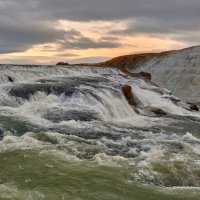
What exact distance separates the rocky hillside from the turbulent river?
1897 cm

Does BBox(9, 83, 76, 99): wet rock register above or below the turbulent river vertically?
above

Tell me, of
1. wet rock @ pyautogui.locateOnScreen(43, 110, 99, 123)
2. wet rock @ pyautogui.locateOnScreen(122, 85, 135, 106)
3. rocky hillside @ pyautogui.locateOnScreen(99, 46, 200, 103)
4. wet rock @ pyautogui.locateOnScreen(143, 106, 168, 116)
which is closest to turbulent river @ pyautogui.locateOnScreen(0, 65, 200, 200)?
wet rock @ pyautogui.locateOnScreen(43, 110, 99, 123)

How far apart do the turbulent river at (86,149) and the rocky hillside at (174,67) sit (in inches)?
747

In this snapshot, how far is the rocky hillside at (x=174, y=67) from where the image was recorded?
39062mm

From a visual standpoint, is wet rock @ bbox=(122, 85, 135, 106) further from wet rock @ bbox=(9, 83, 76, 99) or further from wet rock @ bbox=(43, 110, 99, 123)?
wet rock @ bbox=(43, 110, 99, 123)

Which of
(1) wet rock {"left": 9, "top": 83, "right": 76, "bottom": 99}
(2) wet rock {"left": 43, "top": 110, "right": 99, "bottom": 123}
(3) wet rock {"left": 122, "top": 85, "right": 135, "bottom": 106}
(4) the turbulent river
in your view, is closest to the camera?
(4) the turbulent river

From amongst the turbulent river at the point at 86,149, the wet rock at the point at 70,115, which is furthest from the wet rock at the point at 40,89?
the wet rock at the point at 70,115

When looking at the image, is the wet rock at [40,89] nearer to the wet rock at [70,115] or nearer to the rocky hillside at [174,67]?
the wet rock at [70,115]

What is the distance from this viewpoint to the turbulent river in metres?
7.81

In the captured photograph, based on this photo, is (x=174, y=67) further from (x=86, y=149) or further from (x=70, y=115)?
(x=86, y=149)

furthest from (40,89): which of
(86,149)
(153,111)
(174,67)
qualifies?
(174,67)

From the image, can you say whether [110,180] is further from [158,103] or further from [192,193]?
[158,103]

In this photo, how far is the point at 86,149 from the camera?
10383 mm

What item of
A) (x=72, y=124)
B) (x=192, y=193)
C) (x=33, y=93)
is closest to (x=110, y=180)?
(x=192, y=193)
